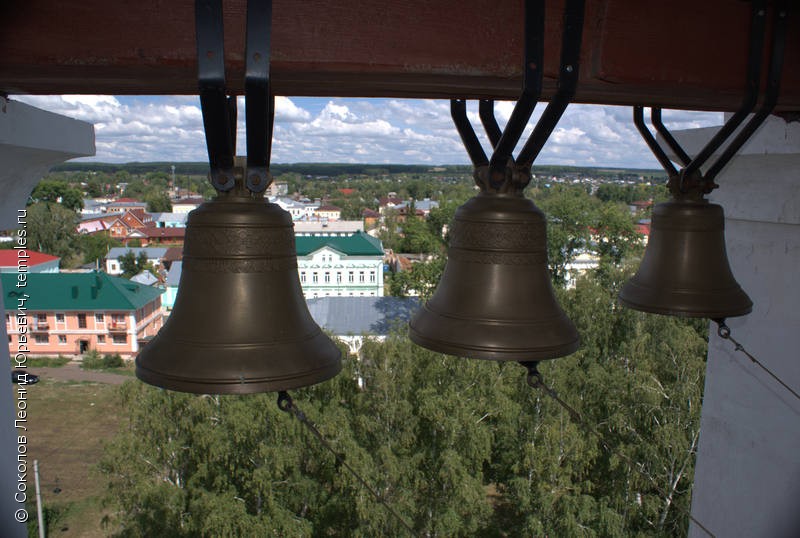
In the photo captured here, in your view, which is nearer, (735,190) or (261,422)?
(735,190)

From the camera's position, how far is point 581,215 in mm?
19625

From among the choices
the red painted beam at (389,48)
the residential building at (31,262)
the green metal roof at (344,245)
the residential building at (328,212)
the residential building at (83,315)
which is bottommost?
the residential building at (83,315)

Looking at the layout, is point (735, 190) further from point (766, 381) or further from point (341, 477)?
point (341, 477)

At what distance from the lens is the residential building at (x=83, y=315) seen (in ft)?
70.1

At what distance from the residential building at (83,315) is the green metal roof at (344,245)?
7.86m

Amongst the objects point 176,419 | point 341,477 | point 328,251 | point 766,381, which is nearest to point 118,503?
point 176,419

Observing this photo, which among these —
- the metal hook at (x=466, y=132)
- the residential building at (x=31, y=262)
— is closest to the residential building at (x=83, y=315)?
the residential building at (x=31, y=262)

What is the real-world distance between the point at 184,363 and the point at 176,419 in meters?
8.83

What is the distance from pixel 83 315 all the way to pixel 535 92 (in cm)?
2371

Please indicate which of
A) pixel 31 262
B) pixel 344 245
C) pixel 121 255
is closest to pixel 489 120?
pixel 344 245

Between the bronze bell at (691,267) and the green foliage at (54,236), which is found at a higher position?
the bronze bell at (691,267)

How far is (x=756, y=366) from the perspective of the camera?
85.5 inches

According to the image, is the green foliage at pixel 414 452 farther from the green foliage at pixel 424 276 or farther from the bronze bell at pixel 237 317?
the bronze bell at pixel 237 317

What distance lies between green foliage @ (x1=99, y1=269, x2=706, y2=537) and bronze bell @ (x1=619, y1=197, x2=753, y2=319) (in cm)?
697
